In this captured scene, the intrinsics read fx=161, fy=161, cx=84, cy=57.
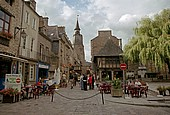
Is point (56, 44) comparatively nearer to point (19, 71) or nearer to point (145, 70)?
point (19, 71)

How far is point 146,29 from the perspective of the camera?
80.8ft

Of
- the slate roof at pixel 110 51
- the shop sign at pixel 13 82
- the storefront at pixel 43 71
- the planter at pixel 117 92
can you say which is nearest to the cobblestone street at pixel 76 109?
the shop sign at pixel 13 82

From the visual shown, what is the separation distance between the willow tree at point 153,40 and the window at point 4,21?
17.4 meters

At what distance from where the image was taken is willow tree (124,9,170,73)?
21094 millimetres

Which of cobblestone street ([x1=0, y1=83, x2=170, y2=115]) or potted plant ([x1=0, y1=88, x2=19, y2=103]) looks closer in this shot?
cobblestone street ([x1=0, y1=83, x2=170, y2=115])

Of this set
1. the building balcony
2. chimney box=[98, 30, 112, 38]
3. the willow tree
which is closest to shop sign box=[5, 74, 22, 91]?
the building balcony

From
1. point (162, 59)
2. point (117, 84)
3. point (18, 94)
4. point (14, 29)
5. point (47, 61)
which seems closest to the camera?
point (18, 94)

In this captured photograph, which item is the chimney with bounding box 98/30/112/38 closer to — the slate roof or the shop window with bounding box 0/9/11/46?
the slate roof

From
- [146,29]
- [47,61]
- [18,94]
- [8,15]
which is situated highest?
[146,29]

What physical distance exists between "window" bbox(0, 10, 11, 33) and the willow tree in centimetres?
1736

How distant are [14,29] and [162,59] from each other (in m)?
18.8

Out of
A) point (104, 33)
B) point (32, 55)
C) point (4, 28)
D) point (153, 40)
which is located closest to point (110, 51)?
point (153, 40)

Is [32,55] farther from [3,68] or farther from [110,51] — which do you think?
[110,51]

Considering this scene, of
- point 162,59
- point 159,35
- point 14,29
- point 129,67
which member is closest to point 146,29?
point 159,35
